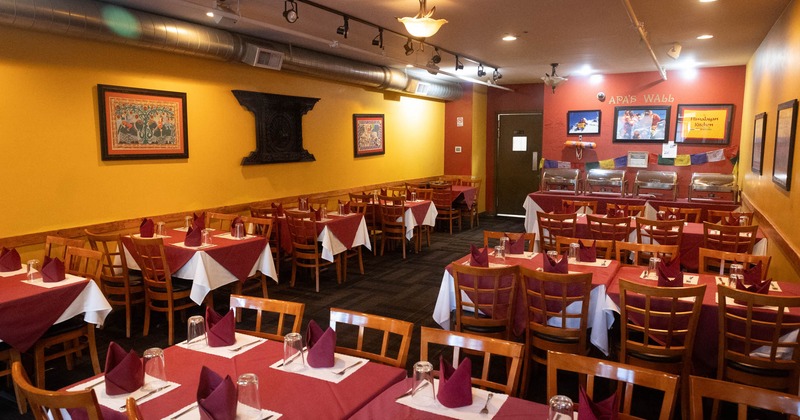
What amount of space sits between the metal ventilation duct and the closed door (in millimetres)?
4861

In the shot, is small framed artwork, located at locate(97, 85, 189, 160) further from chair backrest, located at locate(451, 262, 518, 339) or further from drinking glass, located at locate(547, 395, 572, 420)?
drinking glass, located at locate(547, 395, 572, 420)

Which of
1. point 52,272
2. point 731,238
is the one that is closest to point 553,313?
point 731,238

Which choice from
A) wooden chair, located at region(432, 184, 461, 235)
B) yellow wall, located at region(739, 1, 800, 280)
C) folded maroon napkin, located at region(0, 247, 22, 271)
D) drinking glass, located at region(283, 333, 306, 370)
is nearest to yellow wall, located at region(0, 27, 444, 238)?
folded maroon napkin, located at region(0, 247, 22, 271)

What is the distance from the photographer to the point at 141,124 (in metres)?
5.51

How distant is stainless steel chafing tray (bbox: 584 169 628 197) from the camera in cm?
865

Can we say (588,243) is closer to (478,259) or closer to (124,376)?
(478,259)

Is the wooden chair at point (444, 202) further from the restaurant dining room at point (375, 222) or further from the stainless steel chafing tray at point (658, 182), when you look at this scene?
the stainless steel chafing tray at point (658, 182)

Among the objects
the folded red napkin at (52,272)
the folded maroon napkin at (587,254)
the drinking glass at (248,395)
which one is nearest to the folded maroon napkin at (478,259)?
the folded maroon napkin at (587,254)

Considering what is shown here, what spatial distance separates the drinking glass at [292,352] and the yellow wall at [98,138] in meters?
3.72

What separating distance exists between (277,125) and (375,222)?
1913 millimetres

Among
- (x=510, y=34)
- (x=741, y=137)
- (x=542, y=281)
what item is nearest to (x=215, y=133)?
(x=510, y=34)

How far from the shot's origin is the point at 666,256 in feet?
14.1

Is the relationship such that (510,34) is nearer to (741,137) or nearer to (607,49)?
(607,49)

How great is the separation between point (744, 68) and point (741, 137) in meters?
1.10
